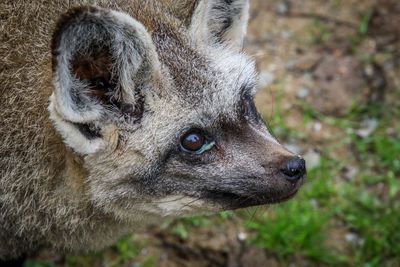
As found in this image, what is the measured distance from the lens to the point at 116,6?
4129mm

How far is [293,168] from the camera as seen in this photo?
4.07 metres

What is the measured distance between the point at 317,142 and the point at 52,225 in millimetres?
3197

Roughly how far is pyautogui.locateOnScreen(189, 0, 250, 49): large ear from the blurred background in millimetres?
1416

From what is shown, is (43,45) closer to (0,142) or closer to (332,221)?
(0,142)

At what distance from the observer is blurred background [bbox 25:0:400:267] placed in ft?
19.3

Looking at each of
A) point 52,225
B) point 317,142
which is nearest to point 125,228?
point 52,225

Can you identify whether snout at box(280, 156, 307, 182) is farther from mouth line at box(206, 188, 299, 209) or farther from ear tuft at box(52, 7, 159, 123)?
ear tuft at box(52, 7, 159, 123)

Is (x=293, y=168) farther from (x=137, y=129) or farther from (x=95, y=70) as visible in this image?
(x=95, y=70)

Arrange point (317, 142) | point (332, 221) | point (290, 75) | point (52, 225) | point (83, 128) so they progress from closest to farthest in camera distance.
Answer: point (83, 128)
point (52, 225)
point (332, 221)
point (317, 142)
point (290, 75)

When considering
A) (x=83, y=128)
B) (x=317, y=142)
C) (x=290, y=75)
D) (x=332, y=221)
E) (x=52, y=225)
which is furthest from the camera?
(x=290, y=75)

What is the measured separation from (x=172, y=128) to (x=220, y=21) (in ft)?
2.91

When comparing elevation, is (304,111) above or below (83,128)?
below

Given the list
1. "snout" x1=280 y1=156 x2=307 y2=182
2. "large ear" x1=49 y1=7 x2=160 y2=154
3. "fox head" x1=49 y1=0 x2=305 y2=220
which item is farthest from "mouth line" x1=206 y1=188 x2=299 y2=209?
"large ear" x1=49 y1=7 x2=160 y2=154

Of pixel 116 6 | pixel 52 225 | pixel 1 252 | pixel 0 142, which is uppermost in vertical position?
pixel 116 6
